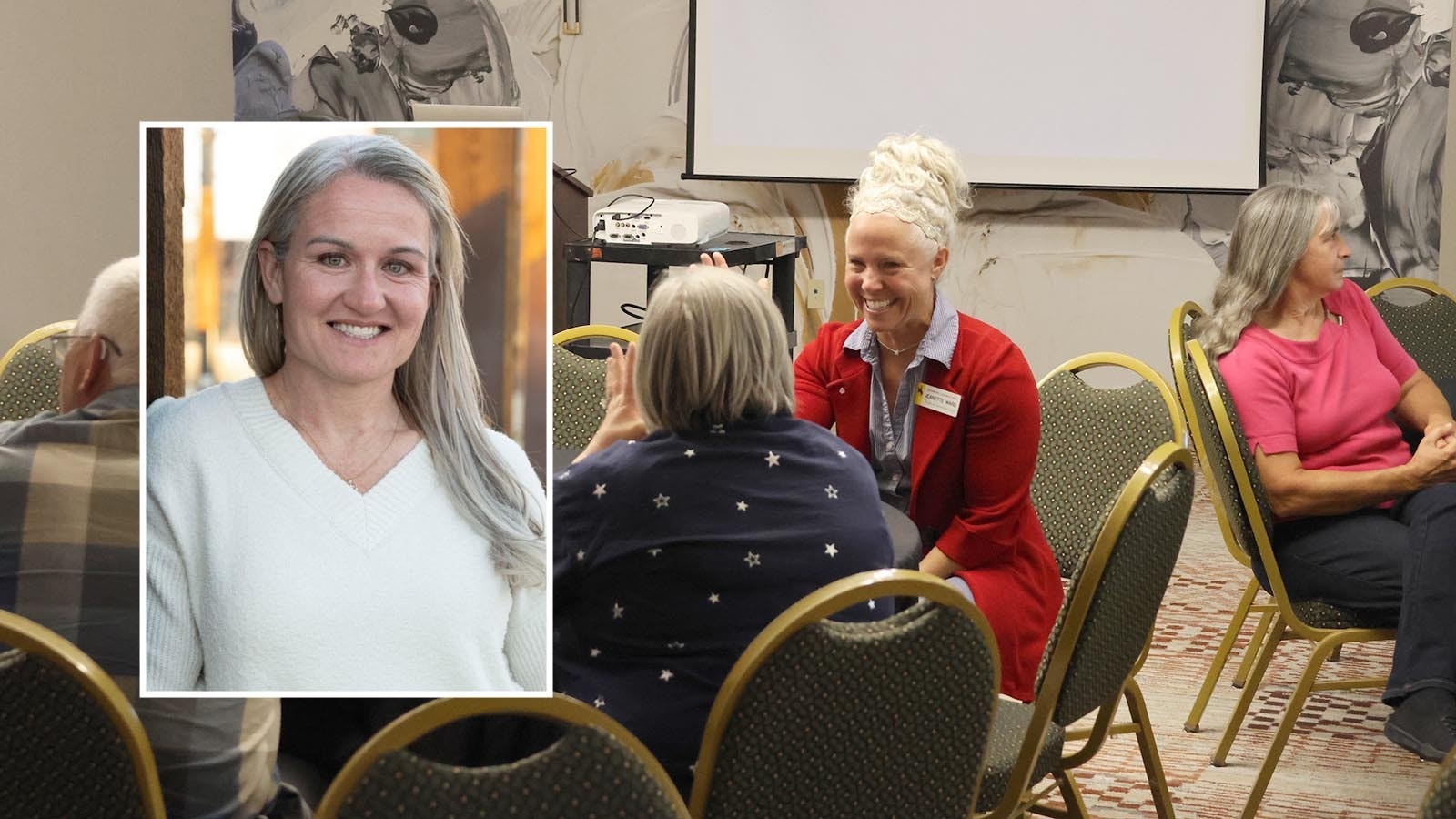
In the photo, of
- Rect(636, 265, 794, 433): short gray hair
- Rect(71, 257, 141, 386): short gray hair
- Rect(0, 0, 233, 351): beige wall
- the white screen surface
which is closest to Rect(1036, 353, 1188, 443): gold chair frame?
Rect(636, 265, 794, 433): short gray hair

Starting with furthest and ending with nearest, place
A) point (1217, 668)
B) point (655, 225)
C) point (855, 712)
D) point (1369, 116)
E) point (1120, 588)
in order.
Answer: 1. point (1369, 116)
2. point (655, 225)
3. point (1217, 668)
4. point (1120, 588)
5. point (855, 712)

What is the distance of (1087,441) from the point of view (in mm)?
2770

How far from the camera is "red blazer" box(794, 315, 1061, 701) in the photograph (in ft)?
7.84

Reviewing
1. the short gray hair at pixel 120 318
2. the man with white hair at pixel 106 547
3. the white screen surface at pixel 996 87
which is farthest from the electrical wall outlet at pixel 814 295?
the short gray hair at pixel 120 318

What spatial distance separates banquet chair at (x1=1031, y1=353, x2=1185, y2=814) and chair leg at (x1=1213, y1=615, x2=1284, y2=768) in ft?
1.14

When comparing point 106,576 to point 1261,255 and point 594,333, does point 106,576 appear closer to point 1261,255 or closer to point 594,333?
point 594,333

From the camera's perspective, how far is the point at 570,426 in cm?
291

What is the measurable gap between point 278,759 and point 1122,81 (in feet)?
16.1

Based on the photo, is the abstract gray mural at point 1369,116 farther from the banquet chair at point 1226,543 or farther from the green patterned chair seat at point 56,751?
the green patterned chair seat at point 56,751

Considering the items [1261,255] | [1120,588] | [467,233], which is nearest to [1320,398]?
[1261,255]

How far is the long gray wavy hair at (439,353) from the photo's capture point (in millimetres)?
947

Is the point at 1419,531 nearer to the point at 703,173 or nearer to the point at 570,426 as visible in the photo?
the point at 570,426

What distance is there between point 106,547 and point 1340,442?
2.49m

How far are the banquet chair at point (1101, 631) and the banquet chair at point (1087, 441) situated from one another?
0.63 m
